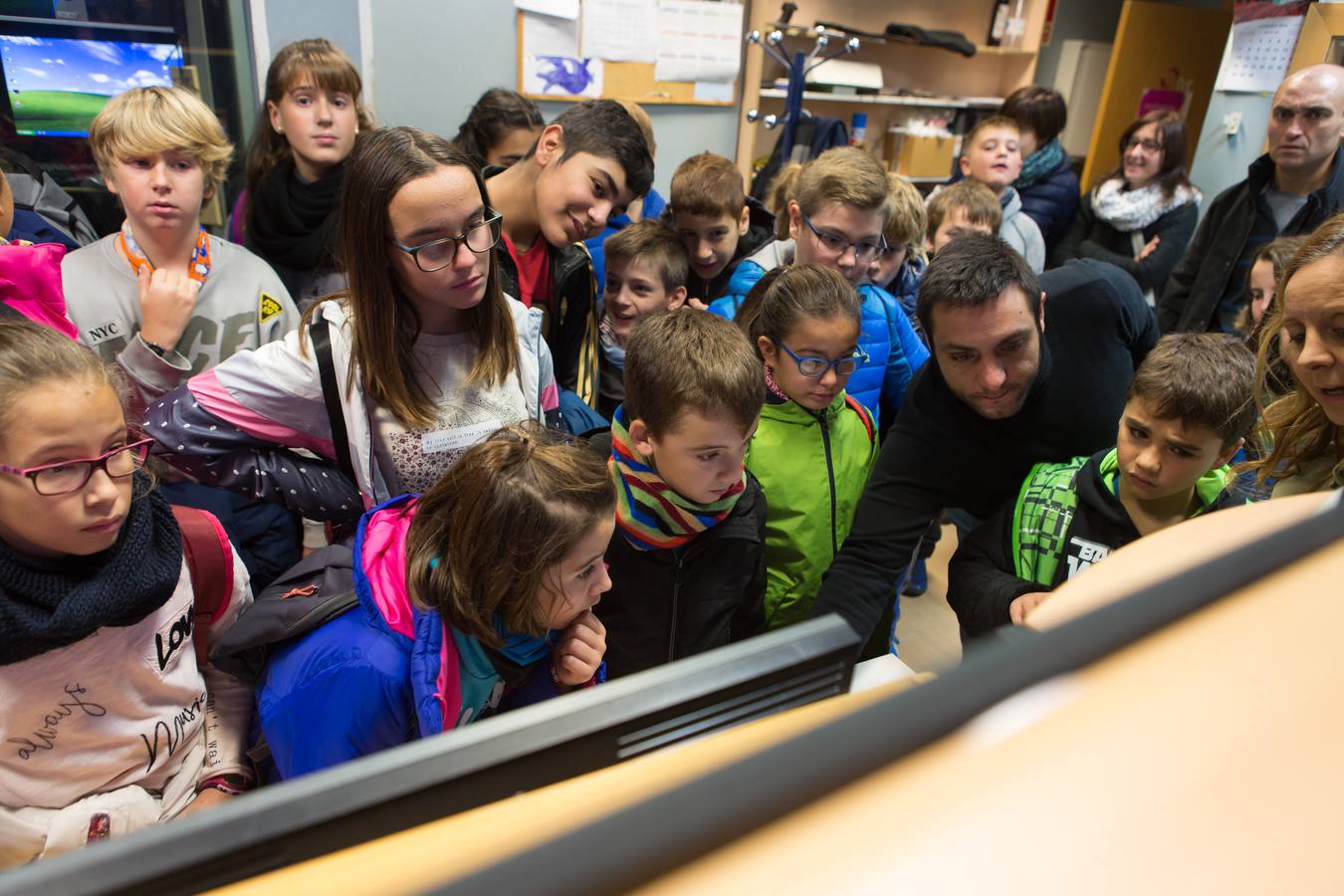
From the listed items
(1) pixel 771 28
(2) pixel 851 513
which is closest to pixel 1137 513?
(2) pixel 851 513

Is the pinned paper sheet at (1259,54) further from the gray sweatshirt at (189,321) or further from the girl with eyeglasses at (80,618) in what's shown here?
the girl with eyeglasses at (80,618)

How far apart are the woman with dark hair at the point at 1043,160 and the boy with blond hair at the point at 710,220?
68.6 inches

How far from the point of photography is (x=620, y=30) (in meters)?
3.92

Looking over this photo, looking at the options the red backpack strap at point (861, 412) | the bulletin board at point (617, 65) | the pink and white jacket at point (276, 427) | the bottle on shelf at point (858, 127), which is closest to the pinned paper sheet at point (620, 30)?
the bulletin board at point (617, 65)

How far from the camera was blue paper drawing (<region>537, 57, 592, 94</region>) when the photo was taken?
3808mm

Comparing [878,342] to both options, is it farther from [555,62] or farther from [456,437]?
[555,62]

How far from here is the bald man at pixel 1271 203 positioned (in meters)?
2.65

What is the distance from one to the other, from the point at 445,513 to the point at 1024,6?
204 inches

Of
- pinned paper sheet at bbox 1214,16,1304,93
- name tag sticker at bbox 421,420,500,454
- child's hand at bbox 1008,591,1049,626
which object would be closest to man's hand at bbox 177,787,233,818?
name tag sticker at bbox 421,420,500,454

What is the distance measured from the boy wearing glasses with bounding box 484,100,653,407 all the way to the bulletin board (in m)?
2.15

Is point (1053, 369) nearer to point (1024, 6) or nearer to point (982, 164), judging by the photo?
point (982, 164)

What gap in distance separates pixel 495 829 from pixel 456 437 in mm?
1177

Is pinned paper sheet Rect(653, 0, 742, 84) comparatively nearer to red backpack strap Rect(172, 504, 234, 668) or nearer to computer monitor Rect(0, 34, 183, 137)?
computer monitor Rect(0, 34, 183, 137)

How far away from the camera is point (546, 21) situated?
12.3ft
